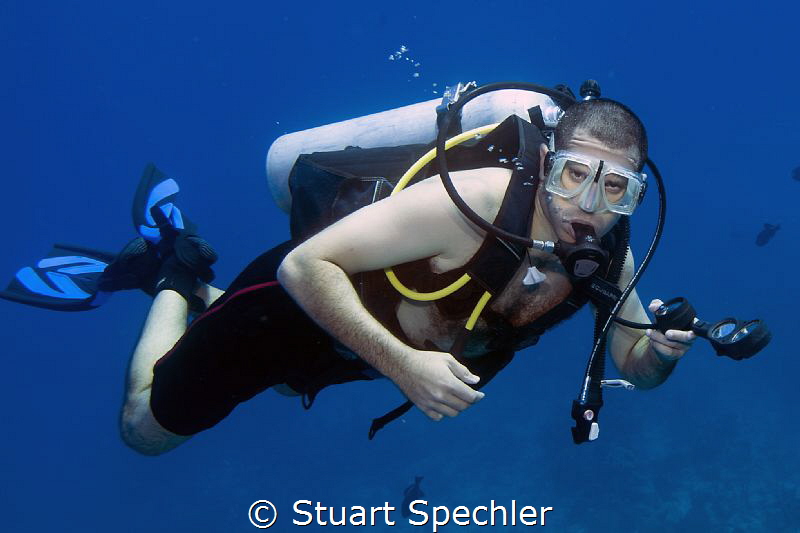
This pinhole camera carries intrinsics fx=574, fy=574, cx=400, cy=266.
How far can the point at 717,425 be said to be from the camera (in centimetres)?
1877

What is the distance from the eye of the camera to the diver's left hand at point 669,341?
9.76 ft

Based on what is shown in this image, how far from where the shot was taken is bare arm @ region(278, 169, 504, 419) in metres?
2.54

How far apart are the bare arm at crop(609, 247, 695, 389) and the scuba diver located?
0.04 feet

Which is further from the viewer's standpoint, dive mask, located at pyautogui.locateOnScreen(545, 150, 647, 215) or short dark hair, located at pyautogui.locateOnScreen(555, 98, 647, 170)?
short dark hair, located at pyautogui.locateOnScreen(555, 98, 647, 170)

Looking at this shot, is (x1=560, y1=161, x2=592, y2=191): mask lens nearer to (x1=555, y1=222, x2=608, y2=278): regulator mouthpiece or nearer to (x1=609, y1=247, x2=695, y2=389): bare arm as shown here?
(x1=555, y1=222, x2=608, y2=278): regulator mouthpiece

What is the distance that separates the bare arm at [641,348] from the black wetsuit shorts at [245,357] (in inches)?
70.6

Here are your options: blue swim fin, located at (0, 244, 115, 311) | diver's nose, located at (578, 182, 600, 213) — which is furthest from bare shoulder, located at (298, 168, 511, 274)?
blue swim fin, located at (0, 244, 115, 311)

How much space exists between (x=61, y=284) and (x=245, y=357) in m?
3.97

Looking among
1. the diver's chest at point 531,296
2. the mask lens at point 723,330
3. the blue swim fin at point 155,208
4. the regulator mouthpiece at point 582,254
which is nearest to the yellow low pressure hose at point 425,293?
the diver's chest at point 531,296

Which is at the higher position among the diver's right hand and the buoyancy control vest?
the buoyancy control vest

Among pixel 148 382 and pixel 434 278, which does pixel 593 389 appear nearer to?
pixel 434 278

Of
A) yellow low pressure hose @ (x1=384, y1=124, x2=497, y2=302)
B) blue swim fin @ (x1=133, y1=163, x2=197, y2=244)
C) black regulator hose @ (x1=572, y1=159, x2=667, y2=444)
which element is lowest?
black regulator hose @ (x1=572, y1=159, x2=667, y2=444)

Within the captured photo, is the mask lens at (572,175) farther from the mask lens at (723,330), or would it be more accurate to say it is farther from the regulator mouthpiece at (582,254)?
the mask lens at (723,330)

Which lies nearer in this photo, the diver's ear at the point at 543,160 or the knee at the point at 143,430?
the diver's ear at the point at 543,160
